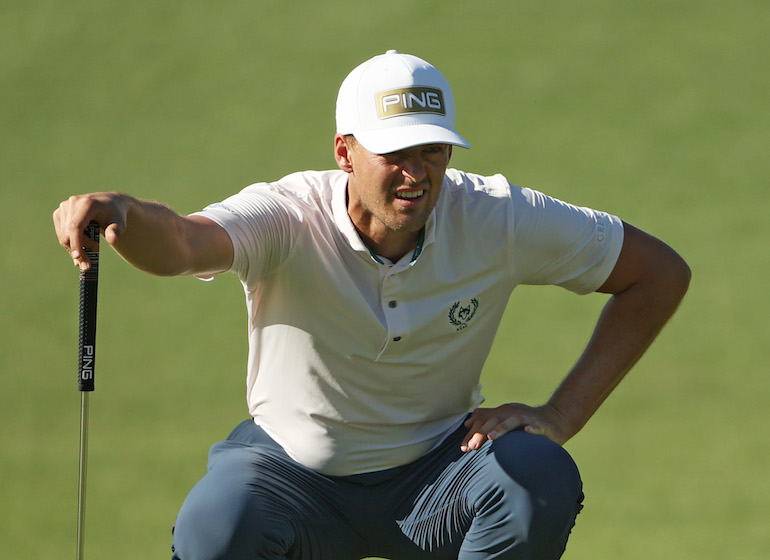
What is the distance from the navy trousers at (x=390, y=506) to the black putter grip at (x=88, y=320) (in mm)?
291

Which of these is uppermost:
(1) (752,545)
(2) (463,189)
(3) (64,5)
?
(3) (64,5)

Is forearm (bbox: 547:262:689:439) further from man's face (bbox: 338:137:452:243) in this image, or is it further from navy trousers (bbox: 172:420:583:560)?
man's face (bbox: 338:137:452:243)

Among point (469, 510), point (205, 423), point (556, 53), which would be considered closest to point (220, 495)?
point (469, 510)

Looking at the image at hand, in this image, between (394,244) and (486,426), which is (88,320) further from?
(486,426)

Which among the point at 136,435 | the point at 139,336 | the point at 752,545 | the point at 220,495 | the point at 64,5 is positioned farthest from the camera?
the point at 64,5

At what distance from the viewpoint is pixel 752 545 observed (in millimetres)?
3037

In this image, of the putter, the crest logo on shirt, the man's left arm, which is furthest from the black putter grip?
the man's left arm

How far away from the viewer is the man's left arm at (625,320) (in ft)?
7.63

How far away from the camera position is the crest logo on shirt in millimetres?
2195

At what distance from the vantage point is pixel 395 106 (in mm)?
2086

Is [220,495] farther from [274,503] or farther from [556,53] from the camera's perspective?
[556,53]

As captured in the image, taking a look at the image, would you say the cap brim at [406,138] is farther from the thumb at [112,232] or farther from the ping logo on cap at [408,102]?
the thumb at [112,232]

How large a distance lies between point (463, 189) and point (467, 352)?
0.33m

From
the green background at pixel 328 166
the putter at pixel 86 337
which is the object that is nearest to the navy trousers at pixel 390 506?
the putter at pixel 86 337
